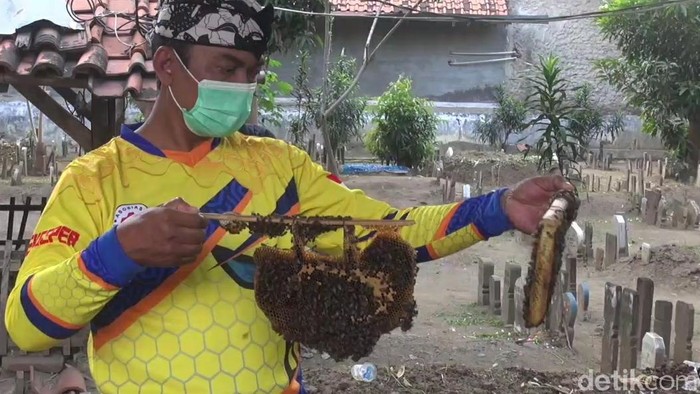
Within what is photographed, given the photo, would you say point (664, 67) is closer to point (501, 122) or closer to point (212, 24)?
point (501, 122)

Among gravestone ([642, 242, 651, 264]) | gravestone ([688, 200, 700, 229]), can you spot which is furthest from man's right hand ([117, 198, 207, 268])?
gravestone ([688, 200, 700, 229])

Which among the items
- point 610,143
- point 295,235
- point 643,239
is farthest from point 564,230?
point 610,143

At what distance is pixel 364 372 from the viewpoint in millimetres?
5832

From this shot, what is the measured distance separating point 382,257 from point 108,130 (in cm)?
485

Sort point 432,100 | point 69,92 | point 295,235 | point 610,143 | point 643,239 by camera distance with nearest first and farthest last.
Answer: point 295,235, point 69,92, point 643,239, point 432,100, point 610,143

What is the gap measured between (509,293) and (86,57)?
446 centimetres

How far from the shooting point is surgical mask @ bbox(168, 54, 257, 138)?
197 centimetres

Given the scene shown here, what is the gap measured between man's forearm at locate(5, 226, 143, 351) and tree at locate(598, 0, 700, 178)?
51.3ft

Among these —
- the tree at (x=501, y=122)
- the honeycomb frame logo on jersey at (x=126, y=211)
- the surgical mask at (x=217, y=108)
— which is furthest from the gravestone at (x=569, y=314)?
the tree at (x=501, y=122)

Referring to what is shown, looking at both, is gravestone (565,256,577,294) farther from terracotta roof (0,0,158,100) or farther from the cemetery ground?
terracotta roof (0,0,158,100)

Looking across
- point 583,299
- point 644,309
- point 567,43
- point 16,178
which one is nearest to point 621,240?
point 583,299

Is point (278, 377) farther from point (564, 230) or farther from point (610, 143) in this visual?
point (610, 143)

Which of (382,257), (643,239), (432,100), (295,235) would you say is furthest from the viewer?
(432,100)

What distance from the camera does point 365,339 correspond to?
1.97 meters
